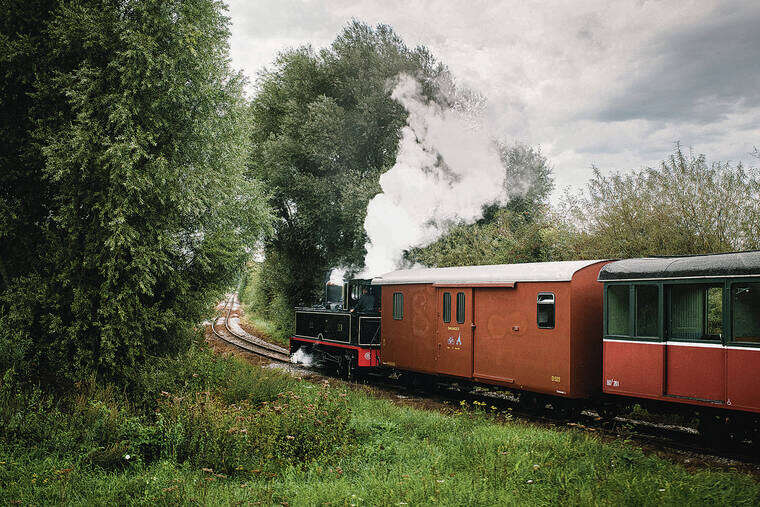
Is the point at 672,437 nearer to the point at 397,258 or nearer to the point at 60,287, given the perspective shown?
the point at 397,258

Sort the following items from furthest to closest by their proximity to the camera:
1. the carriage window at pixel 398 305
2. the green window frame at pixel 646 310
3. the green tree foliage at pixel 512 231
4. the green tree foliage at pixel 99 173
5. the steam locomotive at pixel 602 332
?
the green tree foliage at pixel 512 231, the carriage window at pixel 398 305, the green tree foliage at pixel 99 173, the green window frame at pixel 646 310, the steam locomotive at pixel 602 332

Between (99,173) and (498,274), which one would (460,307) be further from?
(99,173)

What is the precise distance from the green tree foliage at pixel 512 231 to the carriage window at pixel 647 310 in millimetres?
6582

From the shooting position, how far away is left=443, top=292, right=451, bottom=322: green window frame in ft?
38.4

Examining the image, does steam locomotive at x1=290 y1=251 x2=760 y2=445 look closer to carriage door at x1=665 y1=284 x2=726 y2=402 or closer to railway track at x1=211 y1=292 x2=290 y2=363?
carriage door at x1=665 y1=284 x2=726 y2=402

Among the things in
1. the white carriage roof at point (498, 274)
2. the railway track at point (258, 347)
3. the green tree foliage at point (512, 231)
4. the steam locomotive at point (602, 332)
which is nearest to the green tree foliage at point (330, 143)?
the railway track at point (258, 347)

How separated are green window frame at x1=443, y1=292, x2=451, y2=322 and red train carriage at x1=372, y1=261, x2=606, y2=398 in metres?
0.02

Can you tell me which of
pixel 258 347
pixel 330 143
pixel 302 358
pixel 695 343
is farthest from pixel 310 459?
pixel 330 143

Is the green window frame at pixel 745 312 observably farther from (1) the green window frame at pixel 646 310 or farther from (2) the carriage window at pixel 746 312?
(1) the green window frame at pixel 646 310

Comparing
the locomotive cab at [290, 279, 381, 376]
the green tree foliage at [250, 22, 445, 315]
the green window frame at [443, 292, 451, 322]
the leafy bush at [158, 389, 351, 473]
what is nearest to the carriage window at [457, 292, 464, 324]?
the green window frame at [443, 292, 451, 322]

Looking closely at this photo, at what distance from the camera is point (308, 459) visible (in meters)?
7.38

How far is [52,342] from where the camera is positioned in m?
11.2

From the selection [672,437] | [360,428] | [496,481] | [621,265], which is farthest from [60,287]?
[672,437]

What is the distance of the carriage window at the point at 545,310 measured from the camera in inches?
372
